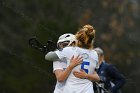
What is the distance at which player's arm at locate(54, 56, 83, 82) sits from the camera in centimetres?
734

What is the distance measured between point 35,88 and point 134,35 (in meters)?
16.8

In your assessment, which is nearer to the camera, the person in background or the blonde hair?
the blonde hair

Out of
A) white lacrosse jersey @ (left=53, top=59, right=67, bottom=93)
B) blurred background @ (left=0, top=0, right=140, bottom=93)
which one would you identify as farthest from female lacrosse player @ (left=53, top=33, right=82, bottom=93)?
blurred background @ (left=0, top=0, right=140, bottom=93)

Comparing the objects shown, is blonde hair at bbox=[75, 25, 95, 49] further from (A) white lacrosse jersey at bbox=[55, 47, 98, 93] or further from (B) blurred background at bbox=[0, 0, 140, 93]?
(B) blurred background at bbox=[0, 0, 140, 93]

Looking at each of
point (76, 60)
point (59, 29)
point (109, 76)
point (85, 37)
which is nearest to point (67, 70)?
point (76, 60)

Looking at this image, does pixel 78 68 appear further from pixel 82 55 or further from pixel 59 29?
pixel 59 29

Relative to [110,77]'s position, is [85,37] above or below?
below

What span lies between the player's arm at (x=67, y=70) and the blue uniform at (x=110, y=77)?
2.43 meters

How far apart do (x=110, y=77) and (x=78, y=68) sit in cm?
268

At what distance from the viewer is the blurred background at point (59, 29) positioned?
2536cm

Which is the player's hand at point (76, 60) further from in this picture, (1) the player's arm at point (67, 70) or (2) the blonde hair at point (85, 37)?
(2) the blonde hair at point (85, 37)

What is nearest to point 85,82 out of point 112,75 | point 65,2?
point 112,75

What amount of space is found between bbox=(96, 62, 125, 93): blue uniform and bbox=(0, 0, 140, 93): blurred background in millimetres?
8627

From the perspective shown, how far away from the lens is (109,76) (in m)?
10.0
